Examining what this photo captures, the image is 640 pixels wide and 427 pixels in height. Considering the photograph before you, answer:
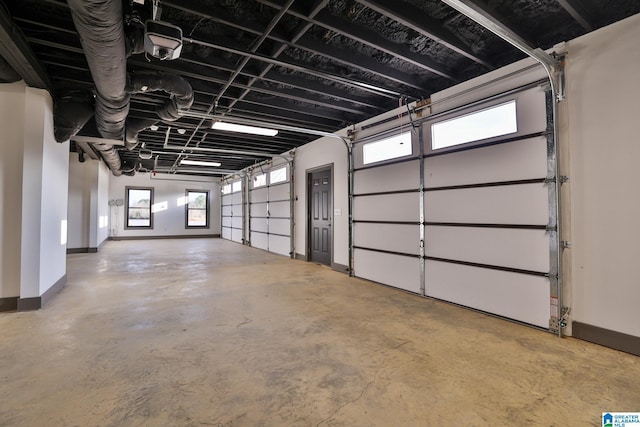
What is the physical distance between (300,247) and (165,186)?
27.9ft

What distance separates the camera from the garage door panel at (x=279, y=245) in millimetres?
8167

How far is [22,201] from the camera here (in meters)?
3.57

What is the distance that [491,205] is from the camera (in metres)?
3.54

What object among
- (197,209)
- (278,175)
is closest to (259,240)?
(278,175)

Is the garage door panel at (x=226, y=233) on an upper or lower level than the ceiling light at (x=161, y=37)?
lower

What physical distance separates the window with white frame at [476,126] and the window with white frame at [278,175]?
480cm

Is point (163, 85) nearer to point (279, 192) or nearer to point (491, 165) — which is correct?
point (491, 165)

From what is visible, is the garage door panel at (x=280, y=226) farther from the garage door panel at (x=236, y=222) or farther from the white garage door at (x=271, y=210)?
the garage door panel at (x=236, y=222)

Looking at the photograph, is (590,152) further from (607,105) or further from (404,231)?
(404,231)

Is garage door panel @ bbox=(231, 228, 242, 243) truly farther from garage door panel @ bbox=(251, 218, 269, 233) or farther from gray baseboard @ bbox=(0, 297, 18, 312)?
gray baseboard @ bbox=(0, 297, 18, 312)

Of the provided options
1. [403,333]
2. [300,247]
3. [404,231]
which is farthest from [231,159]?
[403,333]

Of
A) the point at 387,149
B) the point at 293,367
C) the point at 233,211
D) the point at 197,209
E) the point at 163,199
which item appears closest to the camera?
the point at 293,367

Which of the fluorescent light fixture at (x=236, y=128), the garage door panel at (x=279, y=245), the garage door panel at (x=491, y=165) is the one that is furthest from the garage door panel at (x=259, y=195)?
the garage door panel at (x=491, y=165)

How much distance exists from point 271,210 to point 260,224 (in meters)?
1.08
